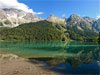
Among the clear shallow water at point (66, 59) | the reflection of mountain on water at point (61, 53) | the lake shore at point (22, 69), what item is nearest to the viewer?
the lake shore at point (22, 69)

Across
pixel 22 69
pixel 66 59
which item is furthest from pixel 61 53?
pixel 22 69

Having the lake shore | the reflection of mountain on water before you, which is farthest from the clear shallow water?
the lake shore

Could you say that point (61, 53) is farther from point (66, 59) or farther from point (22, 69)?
point (22, 69)

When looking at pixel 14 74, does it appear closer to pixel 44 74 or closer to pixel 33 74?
pixel 33 74

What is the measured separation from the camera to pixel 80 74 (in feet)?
83.8

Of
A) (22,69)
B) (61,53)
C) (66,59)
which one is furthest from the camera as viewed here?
(61,53)

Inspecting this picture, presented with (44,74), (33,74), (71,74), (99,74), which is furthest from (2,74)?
(99,74)

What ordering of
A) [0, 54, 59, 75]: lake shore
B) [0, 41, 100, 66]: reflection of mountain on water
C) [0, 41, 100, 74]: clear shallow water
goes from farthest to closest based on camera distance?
[0, 41, 100, 66]: reflection of mountain on water, [0, 41, 100, 74]: clear shallow water, [0, 54, 59, 75]: lake shore

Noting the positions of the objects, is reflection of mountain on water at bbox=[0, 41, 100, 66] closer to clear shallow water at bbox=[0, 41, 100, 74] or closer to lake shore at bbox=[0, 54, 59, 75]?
clear shallow water at bbox=[0, 41, 100, 74]

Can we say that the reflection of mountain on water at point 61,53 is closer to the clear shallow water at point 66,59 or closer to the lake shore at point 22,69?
the clear shallow water at point 66,59

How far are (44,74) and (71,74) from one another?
21.7ft

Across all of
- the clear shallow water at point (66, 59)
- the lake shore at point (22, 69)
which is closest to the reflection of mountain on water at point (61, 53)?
the clear shallow water at point (66, 59)

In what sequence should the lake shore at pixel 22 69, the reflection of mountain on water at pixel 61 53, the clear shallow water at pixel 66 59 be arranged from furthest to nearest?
the reflection of mountain on water at pixel 61 53 < the clear shallow water at pixel 66 59 < the lake shore at pixel 22 69

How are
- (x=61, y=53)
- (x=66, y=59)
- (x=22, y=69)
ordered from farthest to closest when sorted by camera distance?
(x=61, y=53), (x=66, y=59), (x=22, y=69)
